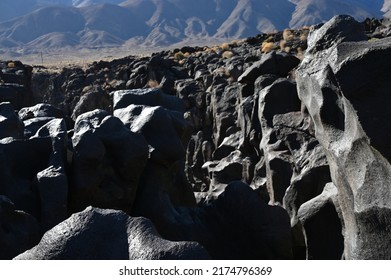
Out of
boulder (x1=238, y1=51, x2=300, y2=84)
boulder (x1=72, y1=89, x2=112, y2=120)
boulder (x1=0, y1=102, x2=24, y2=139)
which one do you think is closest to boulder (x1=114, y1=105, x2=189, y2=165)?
boulder (x1=0, y1=102, x2=24, y2=139)

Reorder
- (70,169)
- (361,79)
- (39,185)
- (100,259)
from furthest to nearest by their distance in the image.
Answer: (70,169) < (39,185) < (361,79) < (100,259)

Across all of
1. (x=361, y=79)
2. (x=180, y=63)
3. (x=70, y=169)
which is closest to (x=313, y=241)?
(x=361, y=79)

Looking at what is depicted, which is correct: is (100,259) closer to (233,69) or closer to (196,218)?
(196,218)

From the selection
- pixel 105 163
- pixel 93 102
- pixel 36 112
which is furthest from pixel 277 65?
pixel 93 102

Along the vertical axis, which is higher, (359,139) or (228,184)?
(359,139)

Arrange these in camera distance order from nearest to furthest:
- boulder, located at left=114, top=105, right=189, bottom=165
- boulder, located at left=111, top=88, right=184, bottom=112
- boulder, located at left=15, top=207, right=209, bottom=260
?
boulder, located at left=15, top=207, right=209, bottom=260, boulder, located at left=114, top=105, right=189, bottom=165, boulder, located at left=111, top=88, right=184, bottom=112

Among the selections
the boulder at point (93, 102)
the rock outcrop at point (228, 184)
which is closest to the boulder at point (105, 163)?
the rock outcrop at point (228, 184)

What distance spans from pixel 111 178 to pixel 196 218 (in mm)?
2204

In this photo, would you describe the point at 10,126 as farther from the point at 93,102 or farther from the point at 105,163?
the point at 93,102

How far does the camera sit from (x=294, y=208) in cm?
1470

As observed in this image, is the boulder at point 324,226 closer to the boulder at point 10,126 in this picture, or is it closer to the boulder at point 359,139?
the boulder at point 359,139

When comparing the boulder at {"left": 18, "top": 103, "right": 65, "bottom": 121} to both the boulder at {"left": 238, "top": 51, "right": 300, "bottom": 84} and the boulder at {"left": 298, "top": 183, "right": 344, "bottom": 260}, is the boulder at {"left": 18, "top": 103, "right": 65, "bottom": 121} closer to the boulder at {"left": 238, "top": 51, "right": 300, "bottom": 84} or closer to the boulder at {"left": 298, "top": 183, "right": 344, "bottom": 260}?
the boulder at {"left": 298, "top": 183, "right": 344, "bottom": 260}

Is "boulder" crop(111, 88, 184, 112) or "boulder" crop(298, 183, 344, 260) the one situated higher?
"boulder" crop(111, 88, 184, 112)

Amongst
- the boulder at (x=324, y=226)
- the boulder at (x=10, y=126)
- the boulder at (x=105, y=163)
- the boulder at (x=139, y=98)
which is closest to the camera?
the boulder at (x=324, y=226)
